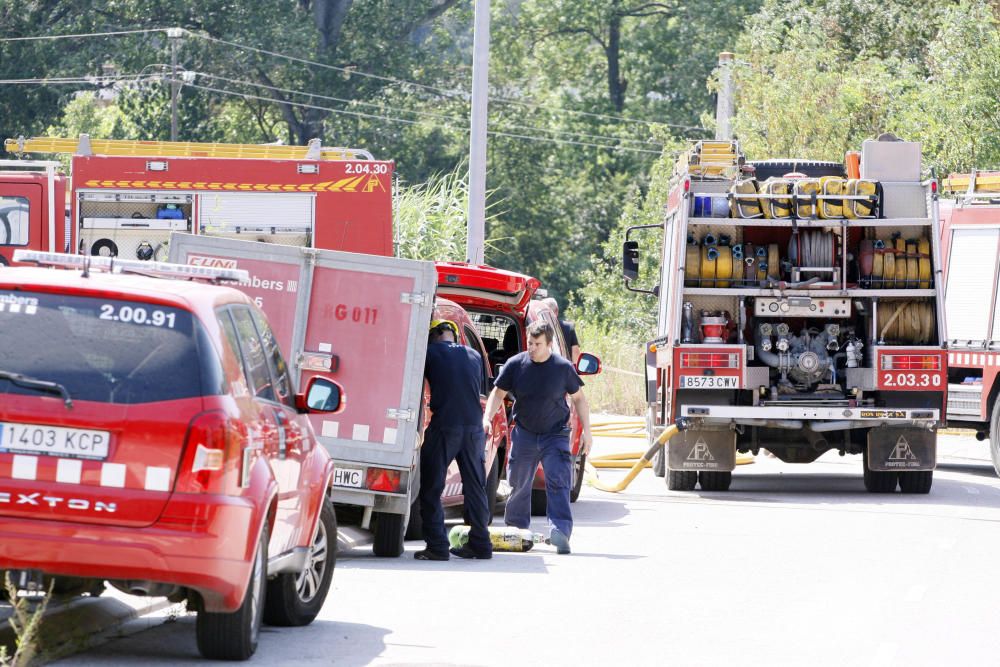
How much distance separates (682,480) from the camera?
19.0 meters

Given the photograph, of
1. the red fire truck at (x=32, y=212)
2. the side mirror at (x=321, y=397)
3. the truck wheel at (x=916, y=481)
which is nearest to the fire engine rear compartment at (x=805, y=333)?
the truck wheel at (x=916, y=481)

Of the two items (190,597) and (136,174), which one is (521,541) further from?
(136,174)

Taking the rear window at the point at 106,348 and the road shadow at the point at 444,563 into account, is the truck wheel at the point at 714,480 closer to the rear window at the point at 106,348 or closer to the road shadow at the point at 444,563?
the road shadow at the point at 444,563

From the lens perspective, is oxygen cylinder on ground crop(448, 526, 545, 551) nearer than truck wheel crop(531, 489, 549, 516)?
Yes

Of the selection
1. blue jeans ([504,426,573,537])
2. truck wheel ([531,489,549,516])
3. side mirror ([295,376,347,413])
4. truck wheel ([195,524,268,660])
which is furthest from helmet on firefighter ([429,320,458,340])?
truck wheel ([195,524,268,660])

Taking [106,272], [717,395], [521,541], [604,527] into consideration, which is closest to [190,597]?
[106,272]

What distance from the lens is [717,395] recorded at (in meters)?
18.0

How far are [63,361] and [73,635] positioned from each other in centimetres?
161

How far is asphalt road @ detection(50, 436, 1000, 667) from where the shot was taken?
8727 mm

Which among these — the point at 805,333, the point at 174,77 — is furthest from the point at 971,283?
the point at 174,77

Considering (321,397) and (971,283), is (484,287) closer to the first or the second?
(321,397)

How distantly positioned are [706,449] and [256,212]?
19.3 feet

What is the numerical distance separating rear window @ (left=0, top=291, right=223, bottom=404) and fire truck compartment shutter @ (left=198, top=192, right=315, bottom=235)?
13.3 m

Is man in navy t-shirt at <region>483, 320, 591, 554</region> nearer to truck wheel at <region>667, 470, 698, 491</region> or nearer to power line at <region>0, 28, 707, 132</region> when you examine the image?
truck wheel at <region>667, 470, 698, 491</region>
